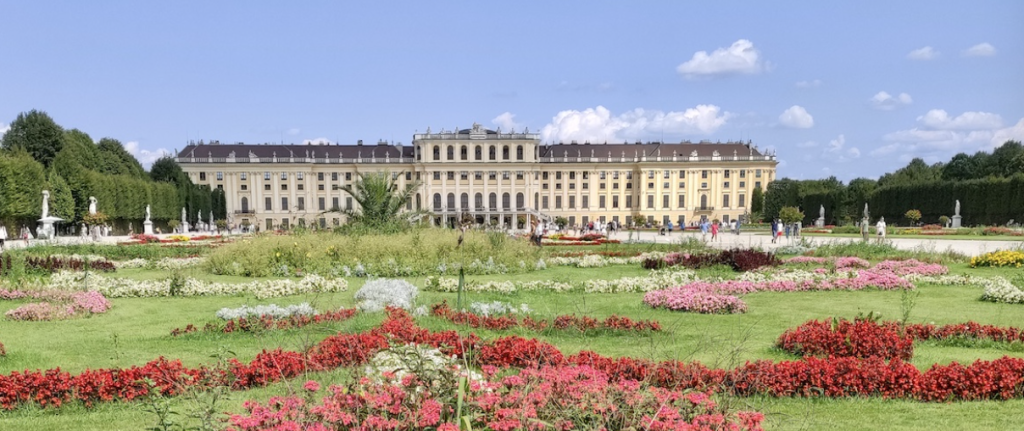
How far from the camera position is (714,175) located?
255ft

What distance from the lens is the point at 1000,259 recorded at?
13.3 metres

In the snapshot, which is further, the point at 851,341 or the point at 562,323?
the point at 562,323

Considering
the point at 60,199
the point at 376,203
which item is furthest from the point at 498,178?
the point at 376,203

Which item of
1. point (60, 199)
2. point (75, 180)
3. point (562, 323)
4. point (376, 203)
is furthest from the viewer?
point (75, 180)

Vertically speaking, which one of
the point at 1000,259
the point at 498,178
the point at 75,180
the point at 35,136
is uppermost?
the point at 35,136

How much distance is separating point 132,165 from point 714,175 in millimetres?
60467

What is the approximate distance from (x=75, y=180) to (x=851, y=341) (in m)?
45.2

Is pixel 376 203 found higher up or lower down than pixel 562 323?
higher up

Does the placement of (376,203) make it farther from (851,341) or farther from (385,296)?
(851,341)

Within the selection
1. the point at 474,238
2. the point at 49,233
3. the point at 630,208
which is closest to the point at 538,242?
the point at 474,238

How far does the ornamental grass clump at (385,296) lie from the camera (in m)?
7.58

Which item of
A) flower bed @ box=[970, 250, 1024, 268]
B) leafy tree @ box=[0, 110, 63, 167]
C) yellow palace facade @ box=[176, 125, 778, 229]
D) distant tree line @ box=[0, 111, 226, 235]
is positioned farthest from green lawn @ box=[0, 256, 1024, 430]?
yellow palace facade @ box=[176, 125, 778, 229]

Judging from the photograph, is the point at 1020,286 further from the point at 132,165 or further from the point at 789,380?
the point at 132,165

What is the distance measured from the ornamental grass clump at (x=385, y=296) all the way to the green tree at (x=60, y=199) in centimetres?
3637
